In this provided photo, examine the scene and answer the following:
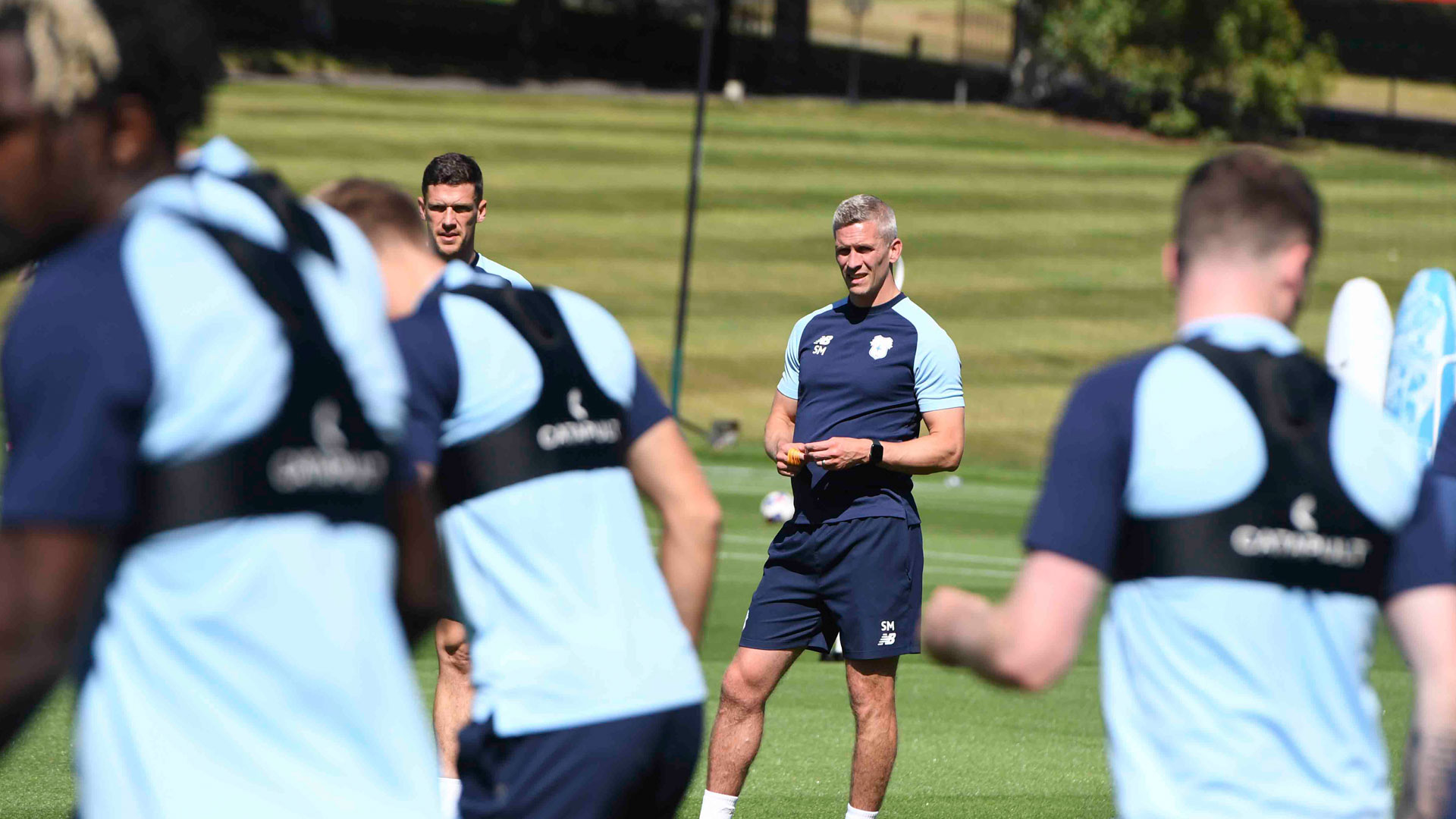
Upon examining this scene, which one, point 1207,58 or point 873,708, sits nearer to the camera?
point 873,708

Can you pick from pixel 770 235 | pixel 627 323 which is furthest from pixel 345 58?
pixel 627 323

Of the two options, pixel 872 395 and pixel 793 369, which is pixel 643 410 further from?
pixel 793 369

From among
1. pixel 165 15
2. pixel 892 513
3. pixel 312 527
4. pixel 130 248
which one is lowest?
pixel 892 513

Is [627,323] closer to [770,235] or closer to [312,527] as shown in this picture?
[770,235]

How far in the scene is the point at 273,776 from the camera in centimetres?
229

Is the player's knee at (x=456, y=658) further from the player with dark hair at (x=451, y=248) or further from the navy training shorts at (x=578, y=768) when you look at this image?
the navy training shorts at (x=578, y=768)

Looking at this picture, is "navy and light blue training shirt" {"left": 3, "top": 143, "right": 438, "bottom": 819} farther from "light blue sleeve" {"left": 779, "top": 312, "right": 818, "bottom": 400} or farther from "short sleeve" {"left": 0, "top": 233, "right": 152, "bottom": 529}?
"light blue sleeve" {"left": 779, "top": 312, "right": 818, "bottom": 400}

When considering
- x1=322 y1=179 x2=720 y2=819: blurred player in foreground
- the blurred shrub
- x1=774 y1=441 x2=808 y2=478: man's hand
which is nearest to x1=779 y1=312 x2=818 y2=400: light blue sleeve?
x1=774 y1=441 x2=808 y2=478: man's hand

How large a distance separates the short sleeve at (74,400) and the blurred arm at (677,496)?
69.7 inches

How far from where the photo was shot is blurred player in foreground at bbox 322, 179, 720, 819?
143 inches

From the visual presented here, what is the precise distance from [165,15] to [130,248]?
0.29 m

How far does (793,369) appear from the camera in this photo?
311 inches

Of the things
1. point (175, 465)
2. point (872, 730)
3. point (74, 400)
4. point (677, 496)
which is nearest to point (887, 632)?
point (872, 730)

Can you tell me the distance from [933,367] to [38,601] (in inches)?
222
